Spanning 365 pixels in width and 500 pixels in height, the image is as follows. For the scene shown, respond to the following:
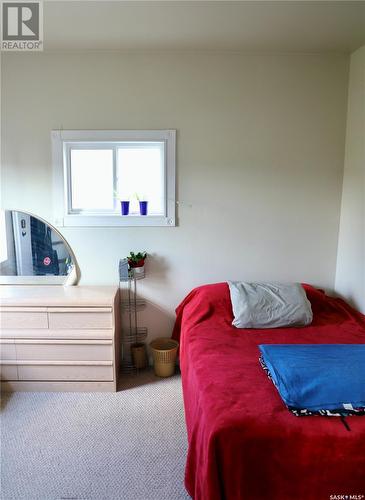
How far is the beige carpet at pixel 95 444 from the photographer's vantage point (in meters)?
1.69

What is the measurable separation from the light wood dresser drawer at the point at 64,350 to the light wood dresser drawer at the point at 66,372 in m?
0.06

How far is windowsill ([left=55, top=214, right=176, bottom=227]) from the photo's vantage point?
8.93 ft

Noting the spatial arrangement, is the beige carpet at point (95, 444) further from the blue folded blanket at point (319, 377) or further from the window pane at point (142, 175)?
the window pane at point (142, 175)

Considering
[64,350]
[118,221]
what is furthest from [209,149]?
[64,350]

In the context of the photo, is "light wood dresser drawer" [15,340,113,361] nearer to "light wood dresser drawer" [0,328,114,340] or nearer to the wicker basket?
"light wood dresser drawer" [0,328,114,340]

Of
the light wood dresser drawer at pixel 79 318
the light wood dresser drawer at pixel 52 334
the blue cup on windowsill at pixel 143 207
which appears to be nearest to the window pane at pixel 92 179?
the blue cup on windowsill at pixel 143 207

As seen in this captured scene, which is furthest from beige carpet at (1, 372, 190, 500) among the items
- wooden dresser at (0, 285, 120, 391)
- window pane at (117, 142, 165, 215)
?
window pane at (117, 142, 165, 215)

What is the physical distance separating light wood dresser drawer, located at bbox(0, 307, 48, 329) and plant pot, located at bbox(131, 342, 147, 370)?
74cm

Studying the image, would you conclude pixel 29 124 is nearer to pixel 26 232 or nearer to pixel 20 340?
pixel 26 232

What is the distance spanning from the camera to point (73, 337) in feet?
8.03

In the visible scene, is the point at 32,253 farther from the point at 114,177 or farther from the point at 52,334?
the point at 114,177

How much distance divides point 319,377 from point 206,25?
7.14 ft

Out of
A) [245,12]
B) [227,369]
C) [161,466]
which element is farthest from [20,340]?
[245,12]

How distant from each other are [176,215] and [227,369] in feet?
4.50
